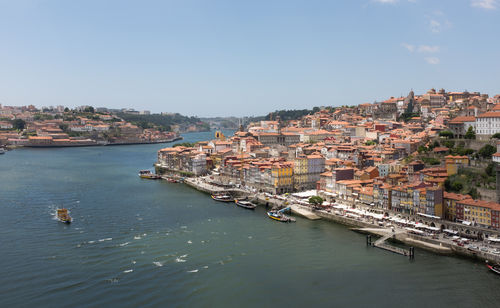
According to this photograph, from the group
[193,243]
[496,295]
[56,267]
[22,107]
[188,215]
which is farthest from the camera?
[22,107]

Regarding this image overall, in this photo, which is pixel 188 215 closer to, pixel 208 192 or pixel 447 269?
pixel 208 192

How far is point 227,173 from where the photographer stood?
125ft

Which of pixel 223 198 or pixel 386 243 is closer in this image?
pixel 386 243

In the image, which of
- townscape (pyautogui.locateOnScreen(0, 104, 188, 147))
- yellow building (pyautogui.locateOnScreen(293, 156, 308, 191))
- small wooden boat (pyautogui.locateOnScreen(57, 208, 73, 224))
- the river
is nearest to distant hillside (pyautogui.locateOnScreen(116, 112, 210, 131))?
townscape (pyautogui.locateOnScreen(0, 104, 188, 147))

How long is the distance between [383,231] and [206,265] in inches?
374

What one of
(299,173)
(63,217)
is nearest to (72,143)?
(299,173)

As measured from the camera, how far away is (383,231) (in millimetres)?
21250

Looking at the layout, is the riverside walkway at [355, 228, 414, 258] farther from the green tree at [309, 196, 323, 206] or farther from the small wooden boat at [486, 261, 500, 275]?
the green tree at [309, 196, 323, 206]

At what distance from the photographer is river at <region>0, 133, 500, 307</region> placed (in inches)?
572

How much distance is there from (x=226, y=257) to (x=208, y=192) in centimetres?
1566

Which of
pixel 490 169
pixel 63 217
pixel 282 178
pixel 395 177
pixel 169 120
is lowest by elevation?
pixel 63 217

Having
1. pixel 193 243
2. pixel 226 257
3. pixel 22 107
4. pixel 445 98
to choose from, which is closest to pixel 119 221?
pixel 193 243

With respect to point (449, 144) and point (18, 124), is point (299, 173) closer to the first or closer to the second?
point (449, 144)

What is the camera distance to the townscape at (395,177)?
2061 cm
